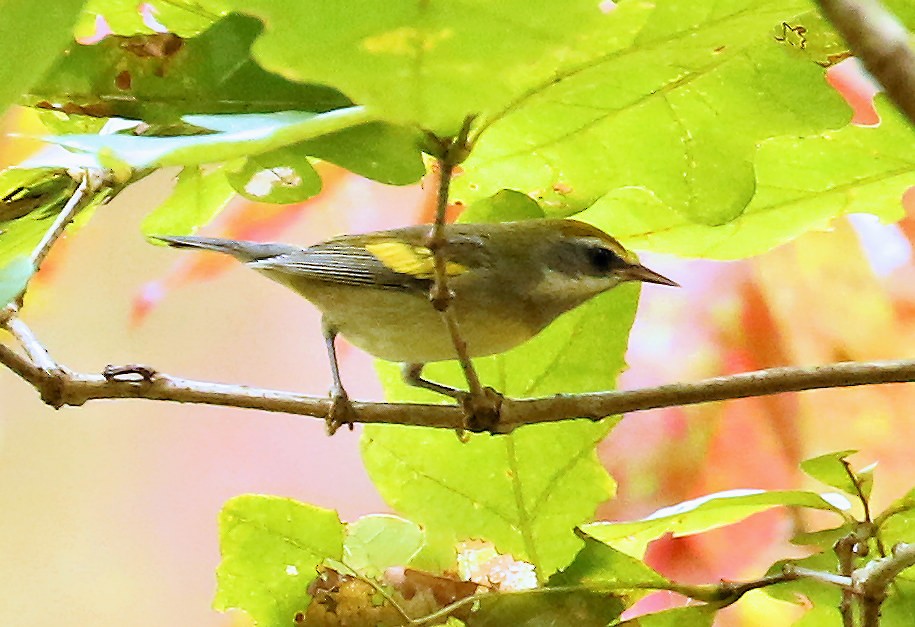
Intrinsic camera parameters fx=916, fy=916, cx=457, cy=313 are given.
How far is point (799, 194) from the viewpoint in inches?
24.0

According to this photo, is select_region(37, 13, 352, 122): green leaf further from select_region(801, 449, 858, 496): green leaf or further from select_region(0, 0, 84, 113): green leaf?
select_region(801, 449, 858, 496): green leaf

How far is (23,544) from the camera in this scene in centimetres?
187

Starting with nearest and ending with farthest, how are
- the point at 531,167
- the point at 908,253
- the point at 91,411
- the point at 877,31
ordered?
the point at 877,31
the point at 531,167
the point at 908,253
the point at 91,411

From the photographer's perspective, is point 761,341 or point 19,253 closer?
point 19,253

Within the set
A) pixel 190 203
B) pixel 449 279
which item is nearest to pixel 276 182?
pixel 190 203

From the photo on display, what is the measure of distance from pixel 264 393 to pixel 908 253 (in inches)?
37.7

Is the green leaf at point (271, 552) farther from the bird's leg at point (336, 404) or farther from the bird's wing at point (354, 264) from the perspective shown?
the bird's wing at point (354, 264)

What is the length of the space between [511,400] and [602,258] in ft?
0.67

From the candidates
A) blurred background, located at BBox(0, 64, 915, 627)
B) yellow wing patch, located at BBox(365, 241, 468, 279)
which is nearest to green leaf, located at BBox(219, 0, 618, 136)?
yellow wing patch, located at BBox(365, 241, 468, 279)

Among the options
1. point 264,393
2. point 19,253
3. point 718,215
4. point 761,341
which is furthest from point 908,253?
point 19,253

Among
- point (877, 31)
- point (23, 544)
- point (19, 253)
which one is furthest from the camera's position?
point (23, 544)

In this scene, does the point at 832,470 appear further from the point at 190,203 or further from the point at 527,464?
the point at 190,203

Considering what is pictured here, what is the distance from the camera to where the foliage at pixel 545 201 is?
465mm

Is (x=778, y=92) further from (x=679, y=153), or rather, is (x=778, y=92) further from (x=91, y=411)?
(x=91, y=411)
